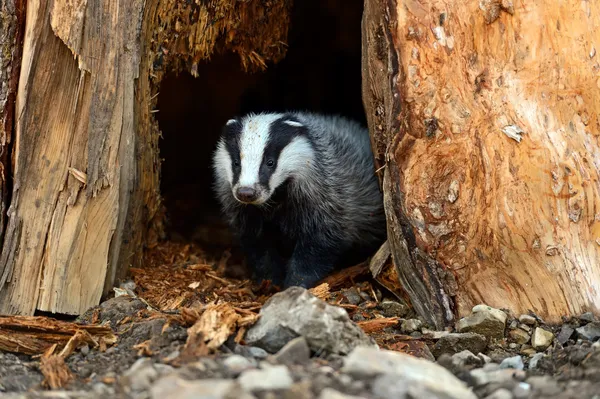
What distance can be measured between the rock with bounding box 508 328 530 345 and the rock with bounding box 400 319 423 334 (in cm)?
53

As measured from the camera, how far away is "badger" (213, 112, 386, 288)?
5109 mm

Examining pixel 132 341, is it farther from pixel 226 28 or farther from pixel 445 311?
pixel 226 28

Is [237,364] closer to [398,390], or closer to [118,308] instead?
[398,390]

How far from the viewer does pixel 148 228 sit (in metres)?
5.29

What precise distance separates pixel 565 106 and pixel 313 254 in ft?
7.59

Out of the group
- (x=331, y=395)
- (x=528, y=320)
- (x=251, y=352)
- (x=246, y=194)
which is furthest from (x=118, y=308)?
(x=528, y=320)

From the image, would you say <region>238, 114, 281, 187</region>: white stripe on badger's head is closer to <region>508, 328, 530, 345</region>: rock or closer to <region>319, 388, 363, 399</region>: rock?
<region>508, 328, 530, 345</region>: rock

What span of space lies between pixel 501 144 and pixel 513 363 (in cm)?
113

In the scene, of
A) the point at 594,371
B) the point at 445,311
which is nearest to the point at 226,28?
the point at 445,311

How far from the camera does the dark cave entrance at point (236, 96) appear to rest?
275 inches

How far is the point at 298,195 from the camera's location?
5.39m

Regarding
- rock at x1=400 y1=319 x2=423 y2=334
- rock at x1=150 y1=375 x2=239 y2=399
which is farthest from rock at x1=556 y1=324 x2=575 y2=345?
rock at x1=150 y1=375 x2=239 y2=399

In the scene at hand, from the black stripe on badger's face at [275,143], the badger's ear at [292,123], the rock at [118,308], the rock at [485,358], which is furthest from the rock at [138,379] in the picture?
the badger's ear at [292,123]

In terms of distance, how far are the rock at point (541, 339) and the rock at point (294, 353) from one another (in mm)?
1392
